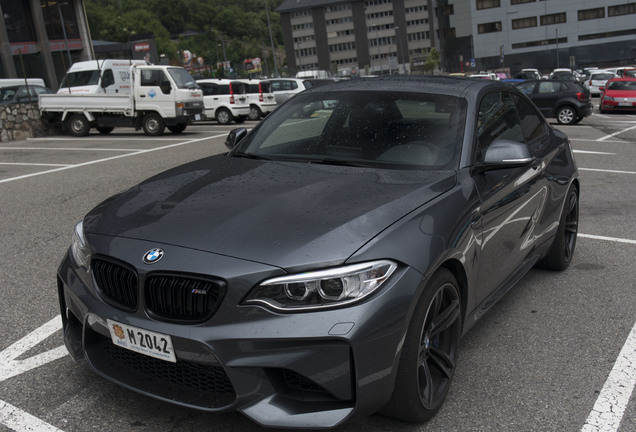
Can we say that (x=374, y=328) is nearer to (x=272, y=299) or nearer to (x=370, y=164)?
(x=272, y=299)

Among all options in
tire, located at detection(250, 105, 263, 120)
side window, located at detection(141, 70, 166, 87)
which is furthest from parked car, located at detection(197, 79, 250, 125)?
side window, located at detection(141, 70, 166, 87)

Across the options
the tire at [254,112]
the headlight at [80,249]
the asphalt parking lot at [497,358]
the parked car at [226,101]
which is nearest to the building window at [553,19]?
the tire at [254,112]

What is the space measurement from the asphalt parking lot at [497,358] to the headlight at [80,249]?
2.13 ft

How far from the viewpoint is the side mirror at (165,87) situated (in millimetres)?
18922

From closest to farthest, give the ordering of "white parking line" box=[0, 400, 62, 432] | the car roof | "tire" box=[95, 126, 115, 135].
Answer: "white parking line" box=[0, 400, 62, 432] → the car roof → "tire" box=[95, 126, 115, 135]

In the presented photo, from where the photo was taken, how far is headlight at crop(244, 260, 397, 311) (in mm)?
2424

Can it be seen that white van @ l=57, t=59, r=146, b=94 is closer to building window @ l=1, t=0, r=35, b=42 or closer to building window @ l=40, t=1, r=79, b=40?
building window @ l=1, t=0, r=35, b=42

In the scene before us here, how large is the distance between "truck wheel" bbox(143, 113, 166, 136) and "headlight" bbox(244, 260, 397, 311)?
17.5 m

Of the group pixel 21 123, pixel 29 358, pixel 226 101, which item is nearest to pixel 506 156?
pixel 29 358

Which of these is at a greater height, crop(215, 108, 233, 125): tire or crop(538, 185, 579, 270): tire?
crop(215, 108, 233, 125): tire

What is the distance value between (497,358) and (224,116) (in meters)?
21.8

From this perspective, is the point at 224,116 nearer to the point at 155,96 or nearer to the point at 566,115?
the point at 155,96

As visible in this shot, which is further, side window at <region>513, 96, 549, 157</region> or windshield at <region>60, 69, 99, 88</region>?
windshield at <region>60, 69, 99, 88</region>

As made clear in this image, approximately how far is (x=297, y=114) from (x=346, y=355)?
235 cm
